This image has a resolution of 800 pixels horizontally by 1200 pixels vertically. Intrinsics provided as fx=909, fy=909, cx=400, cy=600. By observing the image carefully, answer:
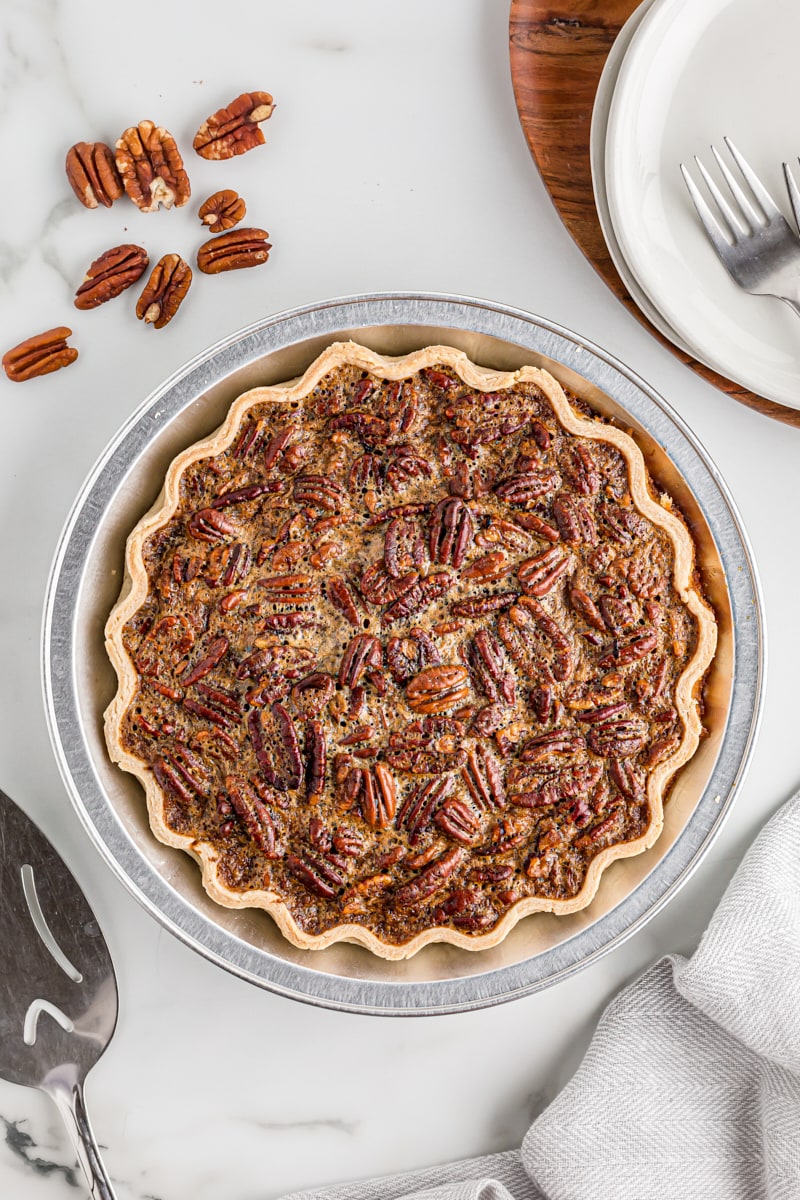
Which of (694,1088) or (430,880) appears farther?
(694,1088)

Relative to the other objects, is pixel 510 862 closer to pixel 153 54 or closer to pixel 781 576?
pixel 781 576

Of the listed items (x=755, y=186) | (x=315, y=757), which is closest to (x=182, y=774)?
(x=315, y=757)

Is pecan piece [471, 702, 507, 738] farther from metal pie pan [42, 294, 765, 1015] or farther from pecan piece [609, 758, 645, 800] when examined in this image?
metal pie pan [42, 294, 765, 1015]

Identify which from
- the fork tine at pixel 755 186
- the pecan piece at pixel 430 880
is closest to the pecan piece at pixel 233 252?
the fork tine at pixel 755 186

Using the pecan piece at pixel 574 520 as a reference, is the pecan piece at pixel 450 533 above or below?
above

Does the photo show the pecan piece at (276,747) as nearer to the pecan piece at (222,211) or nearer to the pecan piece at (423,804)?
the pecan piece at (423,804)

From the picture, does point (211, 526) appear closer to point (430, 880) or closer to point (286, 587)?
Result: point (286, 587)

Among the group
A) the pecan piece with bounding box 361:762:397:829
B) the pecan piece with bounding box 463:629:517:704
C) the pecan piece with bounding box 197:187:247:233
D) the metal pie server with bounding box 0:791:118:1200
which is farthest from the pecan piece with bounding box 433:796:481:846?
the pecan piece with bounding box 197:187:247:233
